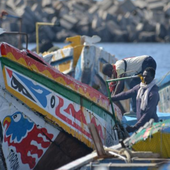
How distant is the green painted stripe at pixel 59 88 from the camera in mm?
7469

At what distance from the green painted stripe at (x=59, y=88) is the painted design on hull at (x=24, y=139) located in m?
0.52

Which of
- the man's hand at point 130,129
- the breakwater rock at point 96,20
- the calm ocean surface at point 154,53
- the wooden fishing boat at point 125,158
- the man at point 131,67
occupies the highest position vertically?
the wooden fishing boat at point 125,158

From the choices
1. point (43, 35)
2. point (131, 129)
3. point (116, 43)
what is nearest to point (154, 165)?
point (131, 129)

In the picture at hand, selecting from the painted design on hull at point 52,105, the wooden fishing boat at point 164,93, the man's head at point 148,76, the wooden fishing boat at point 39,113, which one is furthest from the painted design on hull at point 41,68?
the wooden fishing boat at point 164,93

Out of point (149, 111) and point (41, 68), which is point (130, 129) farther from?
point (41, 68)

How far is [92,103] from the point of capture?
26.4 feet

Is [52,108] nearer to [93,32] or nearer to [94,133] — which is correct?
[94,133]

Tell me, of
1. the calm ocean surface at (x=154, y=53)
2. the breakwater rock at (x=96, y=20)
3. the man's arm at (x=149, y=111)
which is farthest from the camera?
the breakwater rock at (x=96, y=20)

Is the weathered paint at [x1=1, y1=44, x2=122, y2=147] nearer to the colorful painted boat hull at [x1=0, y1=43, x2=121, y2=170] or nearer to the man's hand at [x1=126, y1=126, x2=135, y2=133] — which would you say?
the colorful painted boat hull at [x1=0, y1=43, x2=121, y2=170]

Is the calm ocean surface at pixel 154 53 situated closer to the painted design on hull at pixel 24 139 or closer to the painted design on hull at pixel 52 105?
the painted design on hull at pixel 52 105

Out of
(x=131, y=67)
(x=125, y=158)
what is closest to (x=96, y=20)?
(x=131, y=67)

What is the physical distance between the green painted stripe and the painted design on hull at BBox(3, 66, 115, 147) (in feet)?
0.14

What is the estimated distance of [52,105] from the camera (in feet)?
25.0

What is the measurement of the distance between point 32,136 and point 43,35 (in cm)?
5922
